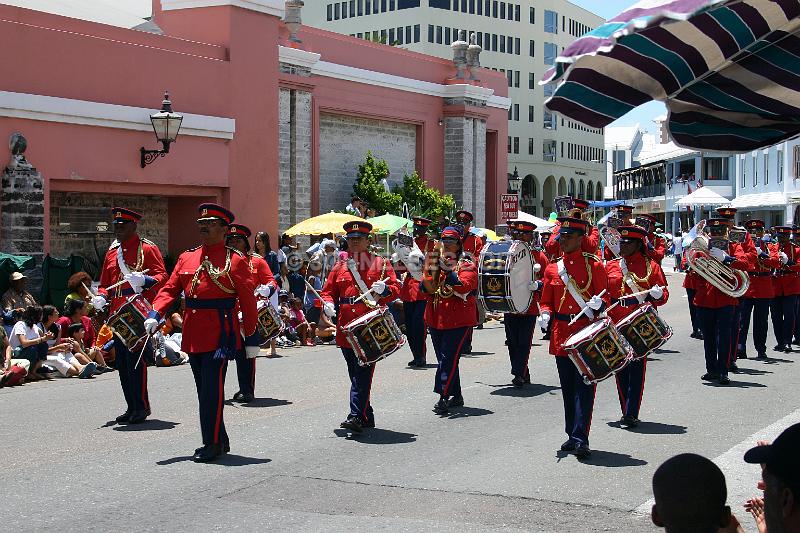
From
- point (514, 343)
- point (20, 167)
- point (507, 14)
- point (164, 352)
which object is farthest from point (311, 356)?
point (507, 14)

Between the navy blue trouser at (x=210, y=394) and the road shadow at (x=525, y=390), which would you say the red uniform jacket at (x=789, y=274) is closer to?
the road shadow at (x=525, y=390)

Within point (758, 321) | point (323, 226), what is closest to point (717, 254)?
point (758, 321)

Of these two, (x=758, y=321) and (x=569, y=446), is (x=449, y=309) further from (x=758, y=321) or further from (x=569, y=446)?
(x=758, y=321)

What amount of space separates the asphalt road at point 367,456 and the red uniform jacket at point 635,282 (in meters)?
1.07

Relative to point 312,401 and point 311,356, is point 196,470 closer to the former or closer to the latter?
point 312,401

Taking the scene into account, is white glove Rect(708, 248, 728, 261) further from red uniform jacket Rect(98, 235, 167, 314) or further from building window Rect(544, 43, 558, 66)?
building window Rect(544, 43, 558, 66)

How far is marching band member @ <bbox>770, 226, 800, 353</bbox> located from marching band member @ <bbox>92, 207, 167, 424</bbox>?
10.0m

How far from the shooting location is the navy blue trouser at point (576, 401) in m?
9.06

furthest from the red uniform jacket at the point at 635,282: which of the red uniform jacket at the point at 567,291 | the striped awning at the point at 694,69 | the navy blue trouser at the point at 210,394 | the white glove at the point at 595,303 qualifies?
the striped awning at the point at 694,69

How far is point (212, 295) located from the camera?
9141 millimetres

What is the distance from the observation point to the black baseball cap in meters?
3.27

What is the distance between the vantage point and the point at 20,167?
1886 centimetres

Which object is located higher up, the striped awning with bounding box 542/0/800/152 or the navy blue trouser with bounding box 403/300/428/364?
the striped awning with bounding box 542/0/800/152

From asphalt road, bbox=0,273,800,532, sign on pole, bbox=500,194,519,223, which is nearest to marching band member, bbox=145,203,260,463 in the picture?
asphalt road, bbox=0,273,800,532
